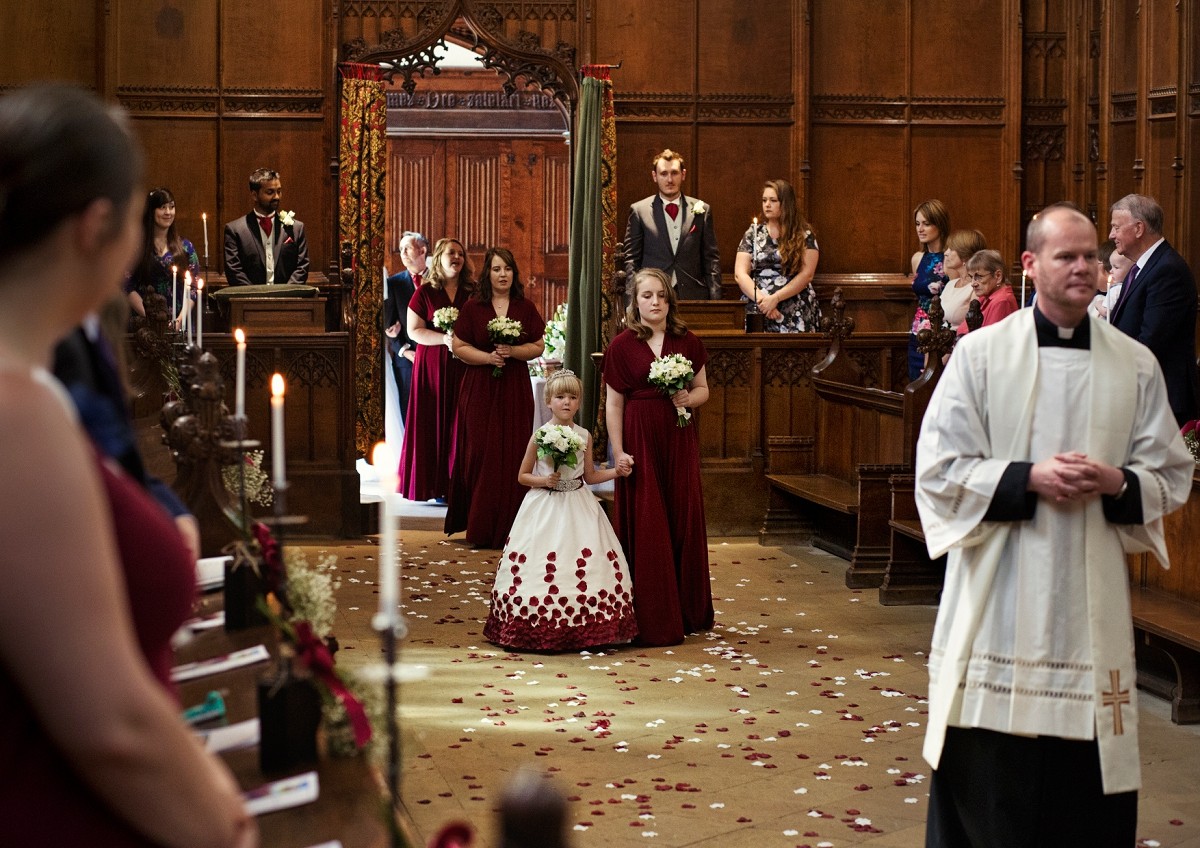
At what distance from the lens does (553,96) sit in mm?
12062

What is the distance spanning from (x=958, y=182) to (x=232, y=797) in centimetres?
1180

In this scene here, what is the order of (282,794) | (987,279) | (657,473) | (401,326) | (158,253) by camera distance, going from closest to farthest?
(282,794) → (657,473) → (987,279) → (158,253) → (401,326)

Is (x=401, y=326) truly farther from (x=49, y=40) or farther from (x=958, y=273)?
(x=958, y=273)

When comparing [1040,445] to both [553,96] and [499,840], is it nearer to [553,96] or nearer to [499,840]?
[499,840]

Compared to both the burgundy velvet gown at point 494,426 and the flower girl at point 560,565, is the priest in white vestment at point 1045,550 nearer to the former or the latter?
the flower girl at point 560,565

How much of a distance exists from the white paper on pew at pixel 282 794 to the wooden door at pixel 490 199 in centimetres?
1456

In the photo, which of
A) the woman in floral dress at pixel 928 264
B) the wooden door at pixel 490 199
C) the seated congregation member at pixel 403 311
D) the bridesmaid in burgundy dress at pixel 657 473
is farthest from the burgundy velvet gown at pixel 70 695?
the wooden door at pixel 490 199

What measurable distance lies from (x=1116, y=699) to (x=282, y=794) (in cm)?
211

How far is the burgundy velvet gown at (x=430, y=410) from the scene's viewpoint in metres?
10.5

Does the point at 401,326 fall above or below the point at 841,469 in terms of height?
above

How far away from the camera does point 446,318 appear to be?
33.4 ft

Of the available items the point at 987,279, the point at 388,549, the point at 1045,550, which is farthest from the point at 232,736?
the point at 987,279

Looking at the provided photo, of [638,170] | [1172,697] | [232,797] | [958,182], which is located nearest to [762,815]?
[1172,697]

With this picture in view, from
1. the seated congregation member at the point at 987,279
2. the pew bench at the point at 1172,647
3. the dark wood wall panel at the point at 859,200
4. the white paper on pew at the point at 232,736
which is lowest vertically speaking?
the pew bench at the point at 1172,647
